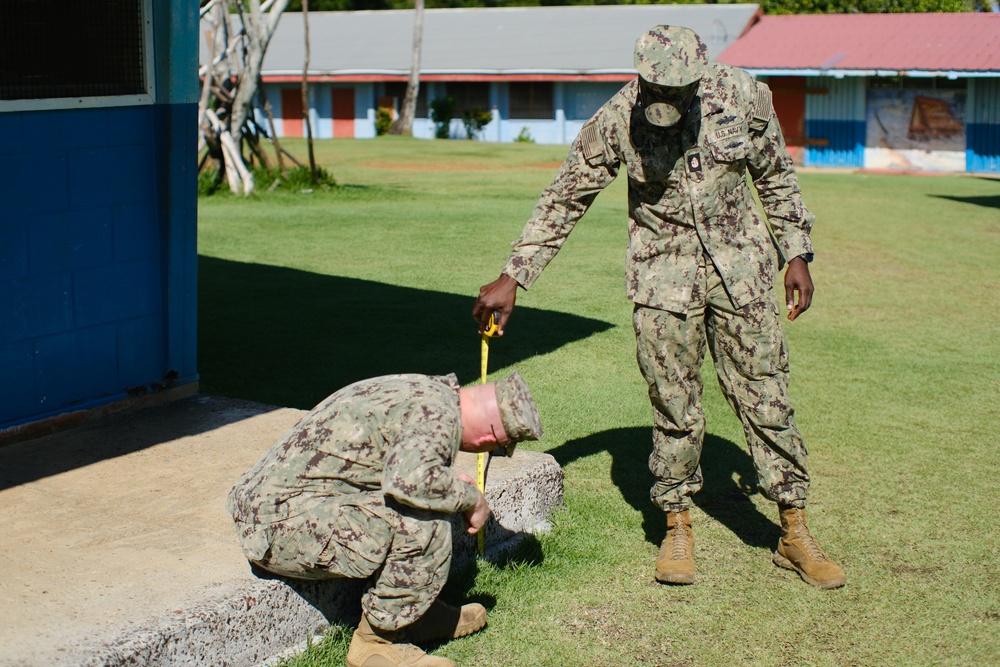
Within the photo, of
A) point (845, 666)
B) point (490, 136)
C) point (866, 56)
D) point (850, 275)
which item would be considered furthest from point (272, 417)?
point (490, 136)

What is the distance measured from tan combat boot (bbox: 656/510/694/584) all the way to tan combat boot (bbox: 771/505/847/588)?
0.36 metres

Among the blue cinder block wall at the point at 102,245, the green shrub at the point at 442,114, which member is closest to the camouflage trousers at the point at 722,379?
the blue cinder block wall at the point at 102,245

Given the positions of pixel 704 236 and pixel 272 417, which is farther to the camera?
pixel 272 417

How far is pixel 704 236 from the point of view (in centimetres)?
434

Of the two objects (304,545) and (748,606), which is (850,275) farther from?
(304,545)

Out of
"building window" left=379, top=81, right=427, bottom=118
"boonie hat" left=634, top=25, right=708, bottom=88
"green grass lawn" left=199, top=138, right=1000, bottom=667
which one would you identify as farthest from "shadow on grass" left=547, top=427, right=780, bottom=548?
"building window" left=379, top=81, right=427, bottom=118

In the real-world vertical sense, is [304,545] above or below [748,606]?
above

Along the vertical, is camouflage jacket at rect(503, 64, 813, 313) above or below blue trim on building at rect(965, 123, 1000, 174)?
A: below

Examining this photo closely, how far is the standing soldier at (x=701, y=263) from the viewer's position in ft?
14.2

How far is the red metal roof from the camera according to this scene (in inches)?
1113

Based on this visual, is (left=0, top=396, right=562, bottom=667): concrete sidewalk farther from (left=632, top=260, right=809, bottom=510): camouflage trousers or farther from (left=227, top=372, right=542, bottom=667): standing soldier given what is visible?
(left=632, top=260, right=809, bottom=510): camouflage trousers

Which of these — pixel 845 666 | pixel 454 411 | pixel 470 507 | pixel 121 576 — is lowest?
pixel 845 666

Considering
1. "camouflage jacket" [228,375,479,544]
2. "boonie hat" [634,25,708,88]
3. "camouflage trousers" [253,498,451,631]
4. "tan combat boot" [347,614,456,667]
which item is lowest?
"tan combat boot" [347,614,456,667]

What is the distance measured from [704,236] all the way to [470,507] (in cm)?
147
